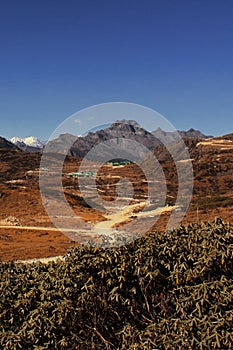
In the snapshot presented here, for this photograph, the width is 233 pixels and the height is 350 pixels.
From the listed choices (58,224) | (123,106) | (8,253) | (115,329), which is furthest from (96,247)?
(58,224)

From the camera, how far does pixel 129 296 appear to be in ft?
32.1

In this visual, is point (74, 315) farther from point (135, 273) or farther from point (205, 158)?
point (205, 158)

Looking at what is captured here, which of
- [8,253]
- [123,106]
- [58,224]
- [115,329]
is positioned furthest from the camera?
[58,224]

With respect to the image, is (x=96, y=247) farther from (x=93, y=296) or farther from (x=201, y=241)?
(x=201, y=241)

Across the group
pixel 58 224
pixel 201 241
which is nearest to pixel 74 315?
pixel 201 241

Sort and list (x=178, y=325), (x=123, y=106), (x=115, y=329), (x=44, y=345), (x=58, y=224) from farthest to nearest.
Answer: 1. (x=58, y=224)
2. (x=123, y=106)
3. (x=115, y=329)
4. (x=44, y=345)
5. (x=178, y=325)

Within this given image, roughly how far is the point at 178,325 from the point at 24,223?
49880mm

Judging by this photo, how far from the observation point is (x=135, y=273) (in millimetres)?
9227

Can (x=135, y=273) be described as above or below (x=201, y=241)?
below

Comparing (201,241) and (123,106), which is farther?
(123,106)

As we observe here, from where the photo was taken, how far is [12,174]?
12594 cm

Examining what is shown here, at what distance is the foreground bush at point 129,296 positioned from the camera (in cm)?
834

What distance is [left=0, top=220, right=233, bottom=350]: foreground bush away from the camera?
328 inches

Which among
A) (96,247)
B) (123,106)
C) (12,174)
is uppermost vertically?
(12,174)
